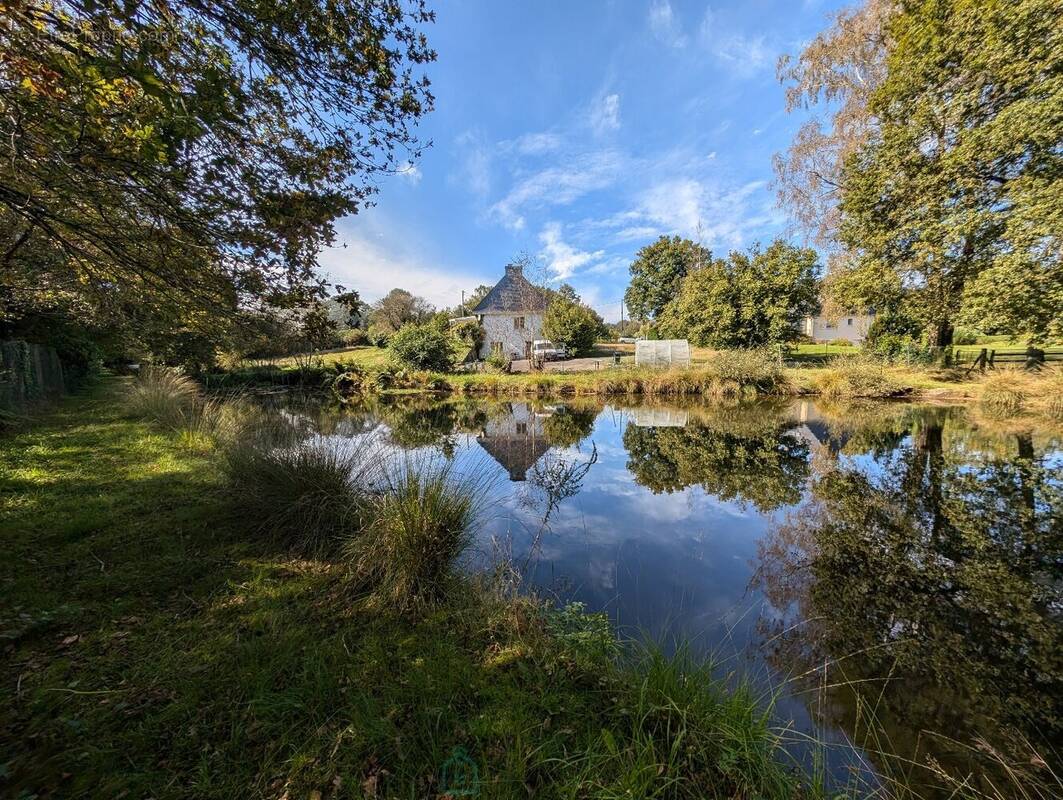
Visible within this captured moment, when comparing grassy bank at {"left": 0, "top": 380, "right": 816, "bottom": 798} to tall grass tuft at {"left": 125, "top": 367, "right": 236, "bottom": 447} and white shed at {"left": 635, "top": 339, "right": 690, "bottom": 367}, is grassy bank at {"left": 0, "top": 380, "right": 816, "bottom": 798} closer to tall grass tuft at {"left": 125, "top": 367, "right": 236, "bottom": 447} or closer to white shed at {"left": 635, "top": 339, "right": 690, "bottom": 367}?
tall grass tuft at {"left": 125, "top": 367, "right": 236, "bottom": 447}

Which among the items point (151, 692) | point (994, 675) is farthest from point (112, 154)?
point (994, 675)

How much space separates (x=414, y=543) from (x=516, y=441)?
7144 millimetres

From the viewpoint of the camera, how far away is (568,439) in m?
10.3

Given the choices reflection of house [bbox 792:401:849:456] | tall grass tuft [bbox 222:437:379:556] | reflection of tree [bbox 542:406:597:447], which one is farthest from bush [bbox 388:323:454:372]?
tall grass tuft [bbox 222:437:379:556]

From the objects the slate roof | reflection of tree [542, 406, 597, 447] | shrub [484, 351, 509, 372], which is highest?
the slate roof

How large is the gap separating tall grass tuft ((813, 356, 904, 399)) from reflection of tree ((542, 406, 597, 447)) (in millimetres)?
10296

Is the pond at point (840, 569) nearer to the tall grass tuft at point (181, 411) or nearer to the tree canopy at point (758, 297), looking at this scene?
the tall grass tuft at point (181, 411)

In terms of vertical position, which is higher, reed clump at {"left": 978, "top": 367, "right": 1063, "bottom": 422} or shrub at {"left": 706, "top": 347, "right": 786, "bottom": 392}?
shrub at {"left": 706, "top": 347, "right": 786, "bottom": 392}

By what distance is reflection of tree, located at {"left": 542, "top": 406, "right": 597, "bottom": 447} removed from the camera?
1024 centimetres

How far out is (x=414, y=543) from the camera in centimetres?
327

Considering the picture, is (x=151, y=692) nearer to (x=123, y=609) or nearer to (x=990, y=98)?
(x=123, y=609)

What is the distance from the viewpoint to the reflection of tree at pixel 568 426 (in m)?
10.2

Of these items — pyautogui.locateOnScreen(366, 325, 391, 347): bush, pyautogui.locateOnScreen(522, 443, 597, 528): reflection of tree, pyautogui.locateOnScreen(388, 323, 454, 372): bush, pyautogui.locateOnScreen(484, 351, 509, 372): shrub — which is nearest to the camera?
pyautogui.locateOnScreen(522, 443, 597, 528): reflection of tree

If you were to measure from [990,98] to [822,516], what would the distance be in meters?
17.8
